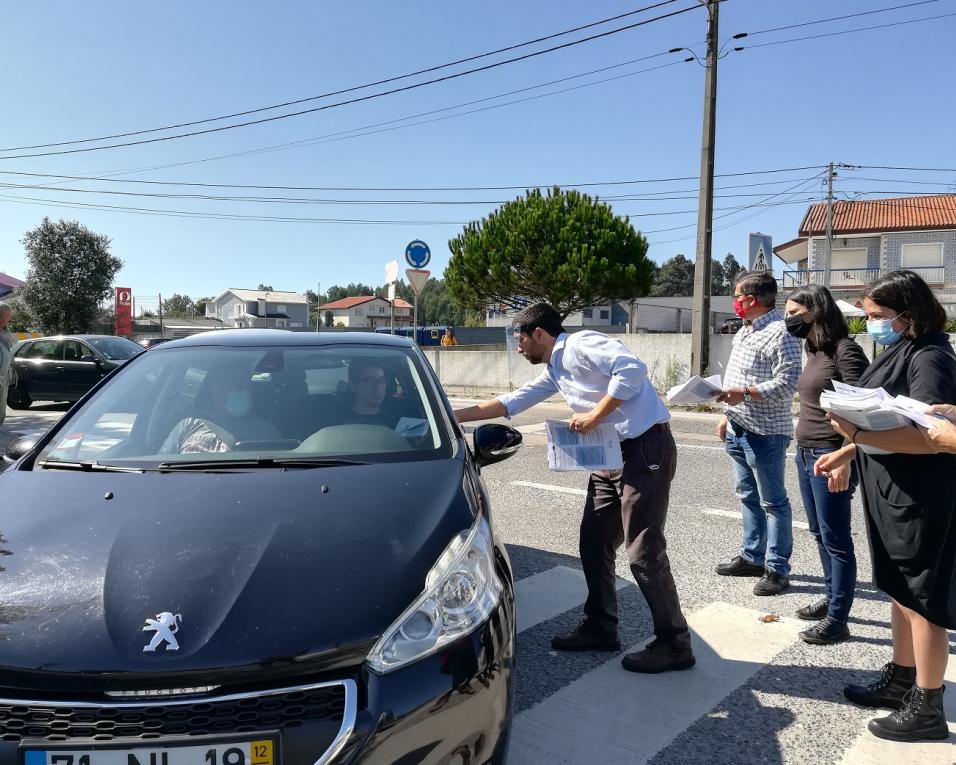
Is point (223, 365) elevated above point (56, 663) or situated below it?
above

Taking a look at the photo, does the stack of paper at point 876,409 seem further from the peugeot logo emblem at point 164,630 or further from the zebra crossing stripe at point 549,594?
the peugeot logo emblem at point 164,630

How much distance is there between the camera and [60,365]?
48.8 ft

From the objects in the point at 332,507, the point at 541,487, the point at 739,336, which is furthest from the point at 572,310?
the point at 332,507

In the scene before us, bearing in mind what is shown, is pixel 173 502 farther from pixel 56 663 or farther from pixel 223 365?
pixel 223 365

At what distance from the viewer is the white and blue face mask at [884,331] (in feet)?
9.50

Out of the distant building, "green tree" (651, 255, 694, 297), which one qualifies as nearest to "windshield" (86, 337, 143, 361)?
the distant building

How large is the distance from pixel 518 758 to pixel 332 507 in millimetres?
1185

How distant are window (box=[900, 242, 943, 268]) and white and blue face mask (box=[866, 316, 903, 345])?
135 feet

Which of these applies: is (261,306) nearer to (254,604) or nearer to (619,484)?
(619,484)

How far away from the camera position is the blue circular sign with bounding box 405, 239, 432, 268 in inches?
591

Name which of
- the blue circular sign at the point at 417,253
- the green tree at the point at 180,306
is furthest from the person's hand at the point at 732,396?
the green tree at the point at 180,306

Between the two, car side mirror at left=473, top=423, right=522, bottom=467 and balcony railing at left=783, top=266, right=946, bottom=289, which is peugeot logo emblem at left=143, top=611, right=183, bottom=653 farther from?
balcony railing at left=783, top=266, right=946, bottom=289

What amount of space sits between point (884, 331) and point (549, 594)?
2346 millimetres

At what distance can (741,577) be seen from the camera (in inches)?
185
